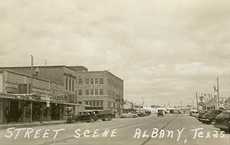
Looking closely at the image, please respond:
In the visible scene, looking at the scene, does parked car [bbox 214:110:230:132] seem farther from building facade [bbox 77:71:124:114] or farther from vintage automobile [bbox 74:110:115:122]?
building facade [bbox 77:71:124:114]

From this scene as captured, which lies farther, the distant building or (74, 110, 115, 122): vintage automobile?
the distant building

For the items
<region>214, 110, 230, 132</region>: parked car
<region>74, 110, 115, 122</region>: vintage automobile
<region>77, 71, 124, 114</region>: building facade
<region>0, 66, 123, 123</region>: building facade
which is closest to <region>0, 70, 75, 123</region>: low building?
<region>0, 66, 123, 123</region>: building facade

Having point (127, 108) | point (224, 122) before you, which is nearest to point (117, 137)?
point (224, 122)

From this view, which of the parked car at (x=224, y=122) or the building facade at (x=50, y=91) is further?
the building facade at (x=50, y=91)

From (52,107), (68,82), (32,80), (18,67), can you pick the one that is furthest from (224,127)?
(18,67)

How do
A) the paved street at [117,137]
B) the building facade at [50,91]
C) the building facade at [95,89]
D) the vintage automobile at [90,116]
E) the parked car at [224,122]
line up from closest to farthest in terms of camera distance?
the paved street at [117,137] → the parked car at [224,122] → the building facade at [50,91] → the vintage automobile at [90,116] → the building facade at [95,89]

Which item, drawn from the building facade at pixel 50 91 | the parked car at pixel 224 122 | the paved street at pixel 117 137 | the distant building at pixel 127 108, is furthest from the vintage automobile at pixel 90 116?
the distant building at pixel 127 108

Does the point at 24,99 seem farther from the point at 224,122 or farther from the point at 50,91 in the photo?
the point at 224,122

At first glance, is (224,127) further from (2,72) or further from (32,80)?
(32,80)

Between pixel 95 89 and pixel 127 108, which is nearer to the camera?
pixel 95 89

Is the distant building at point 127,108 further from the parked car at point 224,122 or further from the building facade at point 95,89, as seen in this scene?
the parked car at point 224,122

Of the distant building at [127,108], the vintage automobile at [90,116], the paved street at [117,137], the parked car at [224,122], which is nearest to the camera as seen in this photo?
the paved street at [117,137]

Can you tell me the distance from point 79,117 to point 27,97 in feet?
36.7

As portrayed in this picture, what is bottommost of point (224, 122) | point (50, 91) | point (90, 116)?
point (90, 116)
